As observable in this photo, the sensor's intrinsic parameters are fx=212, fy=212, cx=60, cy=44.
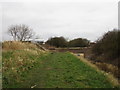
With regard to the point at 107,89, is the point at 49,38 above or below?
above

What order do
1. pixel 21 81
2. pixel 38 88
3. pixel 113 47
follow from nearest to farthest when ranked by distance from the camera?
pixel 38 88
pixel 21 81
pixel 113 47

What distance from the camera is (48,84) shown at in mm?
7918

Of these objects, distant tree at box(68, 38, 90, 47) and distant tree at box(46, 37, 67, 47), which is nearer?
distant tree at box(68, 38, 90, 47)

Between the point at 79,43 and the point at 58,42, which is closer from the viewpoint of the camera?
the point at 79,43

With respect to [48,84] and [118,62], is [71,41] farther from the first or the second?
[48,84]

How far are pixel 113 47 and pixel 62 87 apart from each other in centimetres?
1323

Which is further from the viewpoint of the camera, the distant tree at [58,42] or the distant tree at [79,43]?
the distant tree at [58,42]

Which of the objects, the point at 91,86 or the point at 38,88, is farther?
the point at 91,86

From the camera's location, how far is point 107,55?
21.4 meters

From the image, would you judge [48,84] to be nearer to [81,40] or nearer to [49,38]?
[81,40]

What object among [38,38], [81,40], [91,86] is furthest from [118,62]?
[38,38]

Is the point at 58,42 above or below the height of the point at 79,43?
above

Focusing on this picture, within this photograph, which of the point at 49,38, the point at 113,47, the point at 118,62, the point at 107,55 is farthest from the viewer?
the point at 49,38

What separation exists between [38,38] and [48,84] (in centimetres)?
6839
